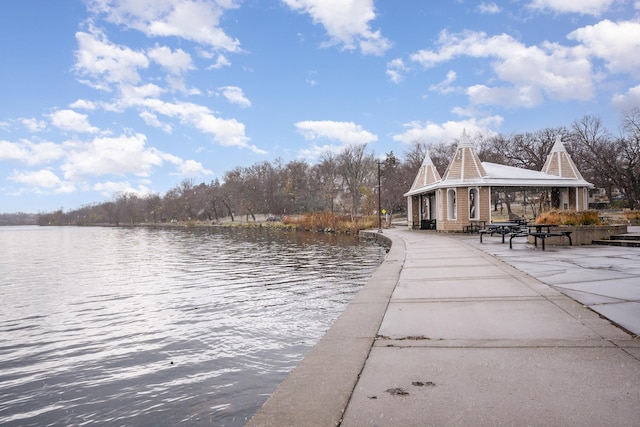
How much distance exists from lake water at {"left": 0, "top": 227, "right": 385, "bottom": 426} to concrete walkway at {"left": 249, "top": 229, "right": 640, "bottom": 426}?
1.01 metres

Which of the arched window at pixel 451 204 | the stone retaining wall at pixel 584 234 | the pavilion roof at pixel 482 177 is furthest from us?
the arched window at pixel 451 204

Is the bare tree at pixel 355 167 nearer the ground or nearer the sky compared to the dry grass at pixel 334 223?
A: nearer the sky

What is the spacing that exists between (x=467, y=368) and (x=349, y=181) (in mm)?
76597

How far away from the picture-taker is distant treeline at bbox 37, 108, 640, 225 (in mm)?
48938

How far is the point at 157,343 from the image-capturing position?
22.0 ft

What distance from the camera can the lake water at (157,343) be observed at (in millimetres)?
4379

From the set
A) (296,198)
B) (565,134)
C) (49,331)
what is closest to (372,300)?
(49,331)

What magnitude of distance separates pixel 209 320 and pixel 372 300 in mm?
3207

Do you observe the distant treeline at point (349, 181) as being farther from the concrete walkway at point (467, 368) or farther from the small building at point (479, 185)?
the concrete walkway at point (467, 368)

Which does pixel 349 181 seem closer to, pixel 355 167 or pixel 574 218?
pixel 355 167

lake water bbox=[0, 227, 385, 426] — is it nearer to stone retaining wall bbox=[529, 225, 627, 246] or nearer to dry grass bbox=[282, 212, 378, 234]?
stone retaining wall bbox=[529, 225, 627, 246]

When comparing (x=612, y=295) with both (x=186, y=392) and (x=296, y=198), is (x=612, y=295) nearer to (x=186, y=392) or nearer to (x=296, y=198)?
(x=186, y=392)

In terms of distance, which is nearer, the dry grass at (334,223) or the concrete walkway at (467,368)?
the concrete walkway at (467,368)

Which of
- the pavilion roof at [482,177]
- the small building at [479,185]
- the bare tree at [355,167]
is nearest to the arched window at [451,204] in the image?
the small building at [479,185]
